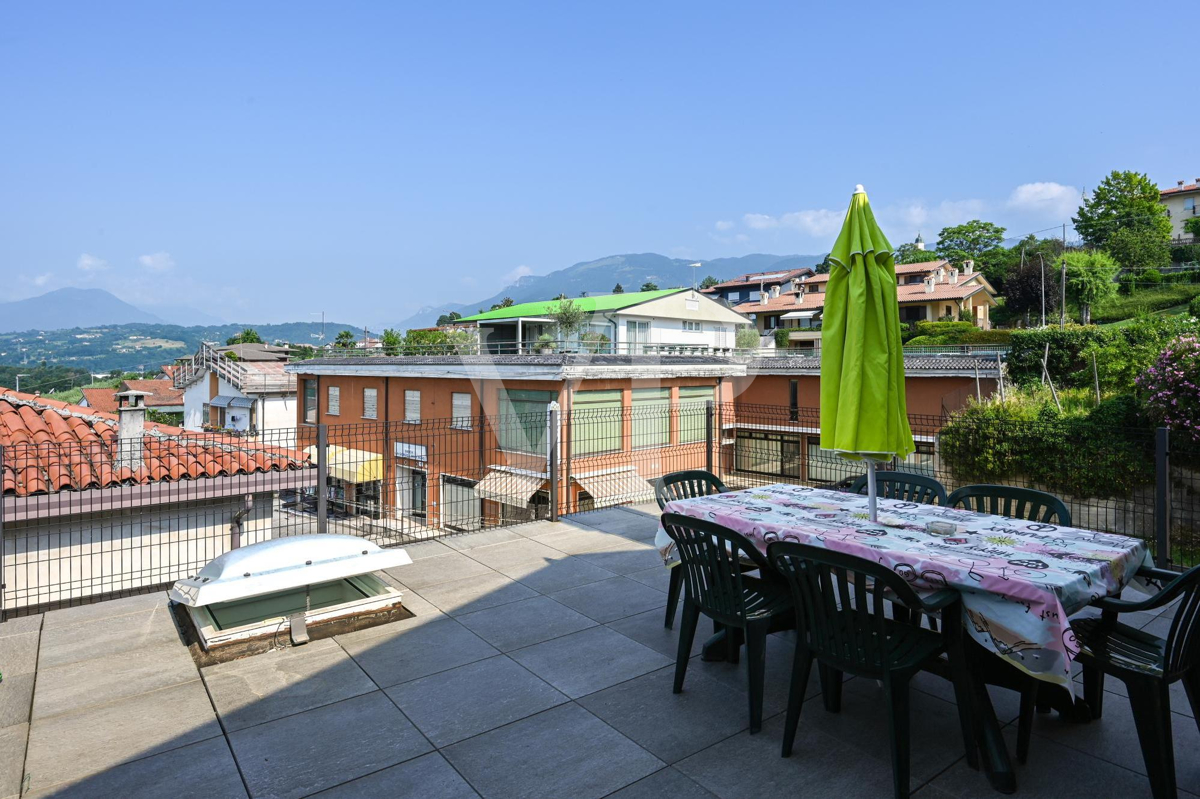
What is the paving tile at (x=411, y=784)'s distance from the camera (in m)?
2.54

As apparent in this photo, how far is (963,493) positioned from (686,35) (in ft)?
57.9

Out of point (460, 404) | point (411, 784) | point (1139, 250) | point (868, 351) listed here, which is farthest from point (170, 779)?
point (1139, 250)

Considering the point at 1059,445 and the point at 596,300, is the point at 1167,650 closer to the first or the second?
the point at 1059,445

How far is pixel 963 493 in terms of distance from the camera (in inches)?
167

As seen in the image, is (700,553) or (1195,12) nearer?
(700,553)

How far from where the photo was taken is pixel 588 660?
3783 millimetres

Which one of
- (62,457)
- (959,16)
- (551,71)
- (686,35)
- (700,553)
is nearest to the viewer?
(700,553)

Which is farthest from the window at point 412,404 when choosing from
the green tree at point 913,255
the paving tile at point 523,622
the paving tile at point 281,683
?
the green tree at point 913,255

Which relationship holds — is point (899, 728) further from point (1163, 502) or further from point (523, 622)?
point (1163, 502)

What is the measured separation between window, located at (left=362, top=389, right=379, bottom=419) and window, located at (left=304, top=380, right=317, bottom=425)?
4942 mm

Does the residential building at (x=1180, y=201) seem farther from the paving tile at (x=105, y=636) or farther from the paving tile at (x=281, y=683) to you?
the paving tile at (x=105, y=636)

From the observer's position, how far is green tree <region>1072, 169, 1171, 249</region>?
144ft

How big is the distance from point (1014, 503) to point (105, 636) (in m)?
6.02

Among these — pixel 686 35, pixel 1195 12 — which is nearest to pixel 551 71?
pixel 686 35
